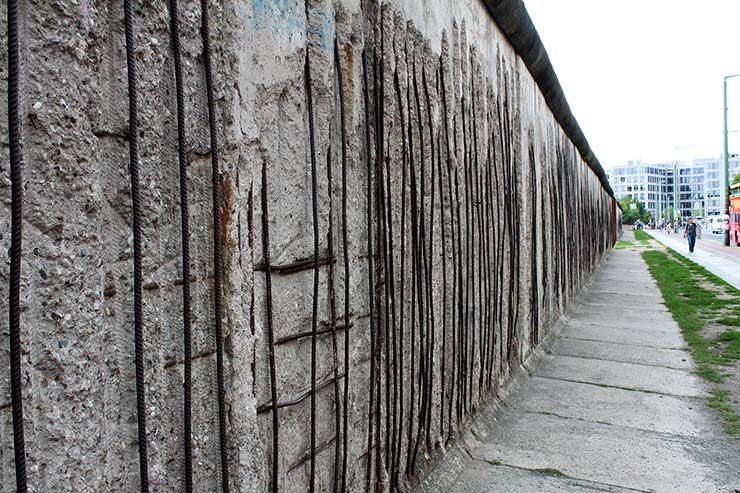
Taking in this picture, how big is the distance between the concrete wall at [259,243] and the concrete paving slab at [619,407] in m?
0.90

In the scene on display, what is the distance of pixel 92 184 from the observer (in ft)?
3.90

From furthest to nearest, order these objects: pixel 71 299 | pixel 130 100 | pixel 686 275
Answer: pixel 686 275
pixel 130 100
pixel 71 299

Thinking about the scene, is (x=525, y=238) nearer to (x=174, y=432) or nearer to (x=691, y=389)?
(x=691, y=389)

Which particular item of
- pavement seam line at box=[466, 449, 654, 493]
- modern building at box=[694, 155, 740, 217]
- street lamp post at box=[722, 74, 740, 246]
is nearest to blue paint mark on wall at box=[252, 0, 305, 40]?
pavement seam line at box=[466, 449, 654, 493]

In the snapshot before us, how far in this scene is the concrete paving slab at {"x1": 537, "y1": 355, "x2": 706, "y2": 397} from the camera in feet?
15.6

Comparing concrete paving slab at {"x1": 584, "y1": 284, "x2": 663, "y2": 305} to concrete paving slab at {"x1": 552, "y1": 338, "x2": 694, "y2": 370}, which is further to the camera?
concrete paving slab at {"x1": 584, "y1": 284, "x2": 663, "y2": 305}

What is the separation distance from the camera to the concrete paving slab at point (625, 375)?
188 inches

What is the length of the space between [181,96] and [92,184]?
1.00 ft

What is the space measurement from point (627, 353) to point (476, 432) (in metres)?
2.77

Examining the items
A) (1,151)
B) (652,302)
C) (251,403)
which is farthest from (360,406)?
(652,302)

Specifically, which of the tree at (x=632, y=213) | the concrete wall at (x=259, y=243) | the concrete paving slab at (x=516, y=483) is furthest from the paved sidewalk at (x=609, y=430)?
the tree at (x=632, y=213)

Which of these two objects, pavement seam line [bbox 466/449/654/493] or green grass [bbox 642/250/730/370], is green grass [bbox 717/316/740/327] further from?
Answer: pavement seam line [bbox 466/449/654/493]

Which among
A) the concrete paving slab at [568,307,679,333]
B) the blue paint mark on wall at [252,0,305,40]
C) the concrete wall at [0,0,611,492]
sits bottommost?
the concrete paving slab at [568,307,679,333]

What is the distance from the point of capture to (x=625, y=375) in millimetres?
5113
